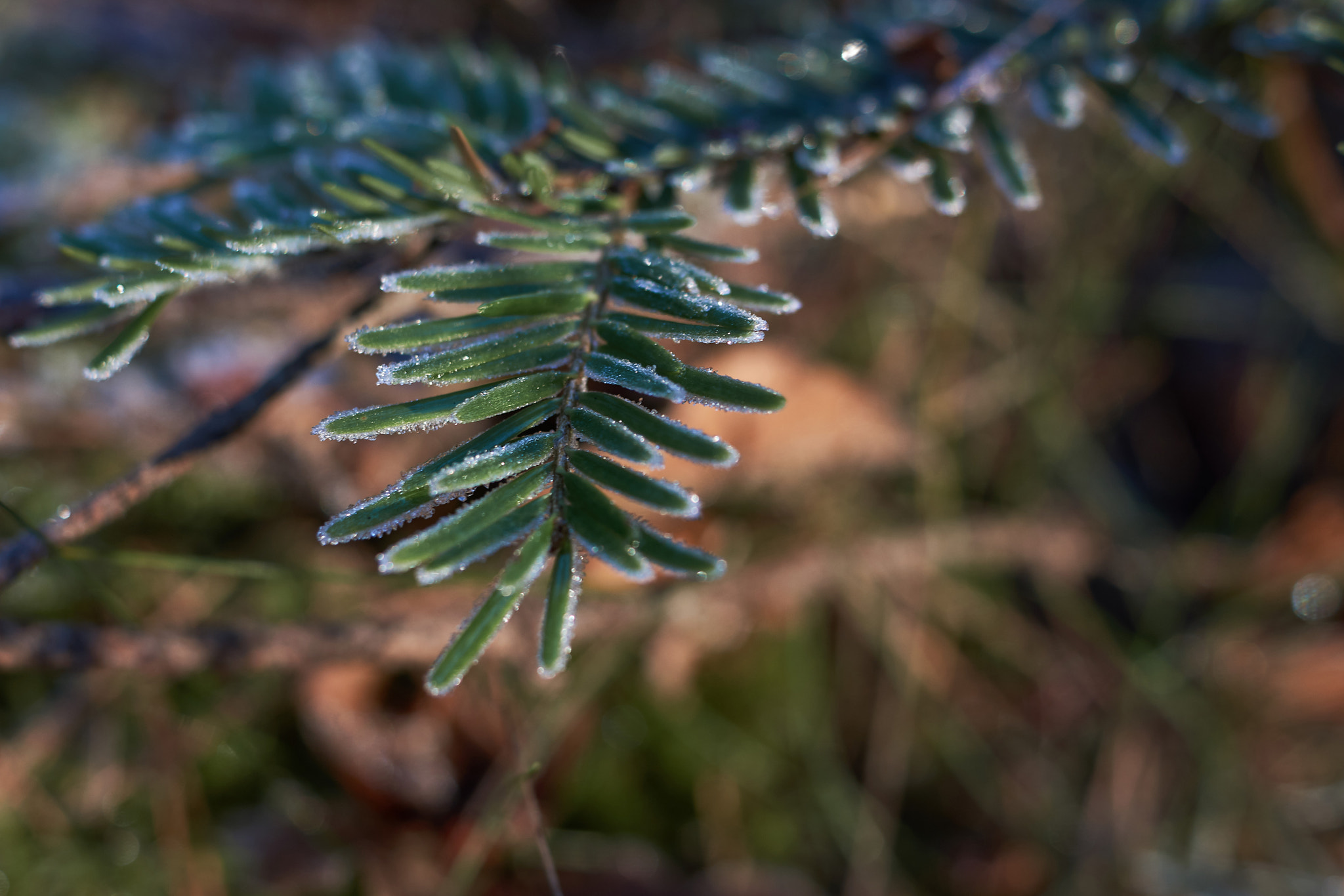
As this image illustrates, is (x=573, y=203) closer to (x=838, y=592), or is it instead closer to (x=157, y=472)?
(x=157, y=472)

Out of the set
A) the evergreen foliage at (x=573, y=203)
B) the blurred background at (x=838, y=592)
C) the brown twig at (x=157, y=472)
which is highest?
the evergreen foliage at (x=573, y=203)

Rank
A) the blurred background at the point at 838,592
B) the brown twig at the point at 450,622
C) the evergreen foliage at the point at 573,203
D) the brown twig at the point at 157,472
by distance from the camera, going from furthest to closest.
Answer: the blurred background at the point at 838,592 → the brown twig at the point at 450,622 → the brown twig at the point at 157,472 → the evergreen foliage at the point at 573,203

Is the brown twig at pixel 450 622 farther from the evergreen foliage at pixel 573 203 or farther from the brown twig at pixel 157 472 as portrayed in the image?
the evergreen foliage at pixel 573 203

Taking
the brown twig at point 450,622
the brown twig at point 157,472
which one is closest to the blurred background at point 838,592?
the brown twig at point 450,622

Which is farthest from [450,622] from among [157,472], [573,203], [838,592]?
[838,592]

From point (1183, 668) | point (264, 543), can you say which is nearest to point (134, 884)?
point (264, 543)

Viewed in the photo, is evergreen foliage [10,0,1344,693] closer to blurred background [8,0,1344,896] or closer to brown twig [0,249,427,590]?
brown twig [0,249,427,590]

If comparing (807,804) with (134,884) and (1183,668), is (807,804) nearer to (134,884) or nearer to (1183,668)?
A: (1183,668)
